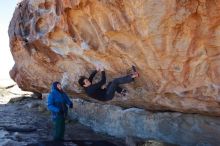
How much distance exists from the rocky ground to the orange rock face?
1360 millimetres

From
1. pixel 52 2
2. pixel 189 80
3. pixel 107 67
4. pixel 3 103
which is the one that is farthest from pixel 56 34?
pixel 3 103

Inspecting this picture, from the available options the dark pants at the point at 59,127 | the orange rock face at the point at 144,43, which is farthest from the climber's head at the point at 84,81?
the dark pants at the point at 59,127

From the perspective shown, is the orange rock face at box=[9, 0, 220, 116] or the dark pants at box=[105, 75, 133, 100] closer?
the orange rock face at box=[9, 0, 220, 116]

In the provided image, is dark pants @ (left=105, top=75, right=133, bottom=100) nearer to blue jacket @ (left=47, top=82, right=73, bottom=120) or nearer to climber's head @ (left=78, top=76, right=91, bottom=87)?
climber's head @ (left=78, top=76, right=91, bottom=87)

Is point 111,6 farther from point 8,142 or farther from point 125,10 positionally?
point 8,142

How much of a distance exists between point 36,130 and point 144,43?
5.54 metres

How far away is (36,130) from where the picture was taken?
495 inches

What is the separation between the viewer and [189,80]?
8930 mm

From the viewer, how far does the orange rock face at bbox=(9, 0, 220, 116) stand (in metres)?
8.16

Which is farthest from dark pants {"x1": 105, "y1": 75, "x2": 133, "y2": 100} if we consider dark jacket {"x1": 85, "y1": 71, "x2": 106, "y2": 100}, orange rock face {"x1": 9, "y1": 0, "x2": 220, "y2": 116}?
orange rock face {"x1": 9, "y1": 0, "x2": 220, "y2": 116}

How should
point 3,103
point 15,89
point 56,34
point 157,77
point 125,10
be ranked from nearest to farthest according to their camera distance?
point 125,10
point 157,77
point 56,34
point 3,103
point 15,89

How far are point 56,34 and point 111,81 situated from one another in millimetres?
2263

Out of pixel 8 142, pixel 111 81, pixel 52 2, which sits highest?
pixel 52 2

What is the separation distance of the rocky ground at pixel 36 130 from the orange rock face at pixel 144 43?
1.36 metres
